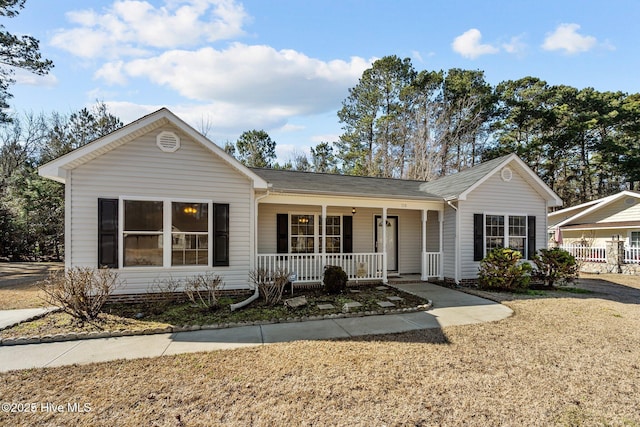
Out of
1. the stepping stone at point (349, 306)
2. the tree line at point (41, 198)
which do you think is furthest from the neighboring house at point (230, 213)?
the tree line at point (41, 198)

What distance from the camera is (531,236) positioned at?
10.8 meters

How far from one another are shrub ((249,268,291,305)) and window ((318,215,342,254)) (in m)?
2.93

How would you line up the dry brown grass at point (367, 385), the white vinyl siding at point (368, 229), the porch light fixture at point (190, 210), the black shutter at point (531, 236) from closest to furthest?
the dry brown grass at point (367, 385)
the porch light fixture at point (190, 210)
the white vinyl siding at point (368, 229)
the black shutter at point (531, 236)

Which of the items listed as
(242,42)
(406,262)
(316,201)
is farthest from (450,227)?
(242,42)

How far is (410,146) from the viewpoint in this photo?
2550 cm

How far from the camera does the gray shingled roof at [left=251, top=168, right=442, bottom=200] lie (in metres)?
9.15

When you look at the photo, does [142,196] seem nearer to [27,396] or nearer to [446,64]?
[27,396]

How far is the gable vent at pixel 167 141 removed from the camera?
732cm

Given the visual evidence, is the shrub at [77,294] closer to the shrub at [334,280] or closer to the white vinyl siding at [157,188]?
the white vinyl siding at [157,188]

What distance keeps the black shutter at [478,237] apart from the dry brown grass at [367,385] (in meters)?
4.99

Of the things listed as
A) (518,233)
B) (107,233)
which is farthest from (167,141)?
(518,233)

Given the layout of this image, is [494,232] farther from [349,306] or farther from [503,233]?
[349,306]

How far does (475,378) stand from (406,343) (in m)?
1.24

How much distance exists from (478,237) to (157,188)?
383 inches
